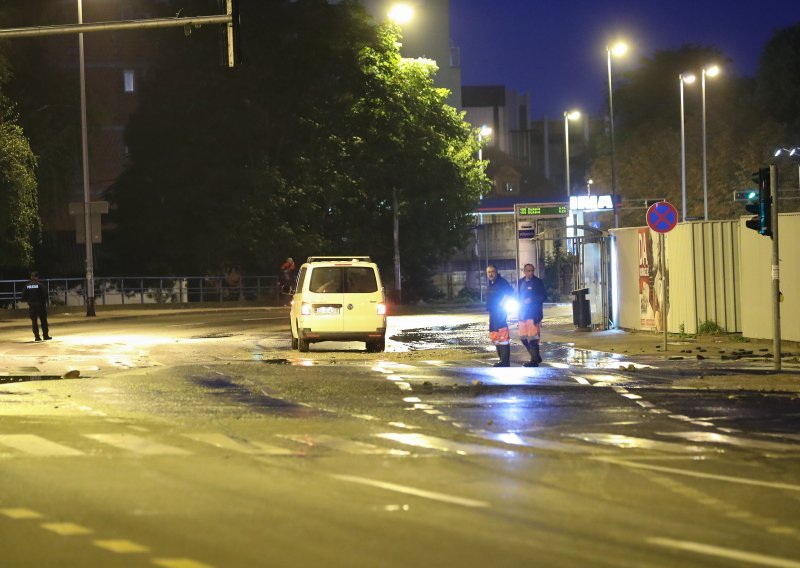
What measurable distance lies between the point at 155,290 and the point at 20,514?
49.6 metres

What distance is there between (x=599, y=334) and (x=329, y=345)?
626cm

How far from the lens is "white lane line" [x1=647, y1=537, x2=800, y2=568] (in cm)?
774

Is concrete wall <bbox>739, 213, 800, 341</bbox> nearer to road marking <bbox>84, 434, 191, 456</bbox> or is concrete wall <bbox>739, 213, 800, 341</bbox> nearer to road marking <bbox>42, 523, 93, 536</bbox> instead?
road marking <bbox>84, 434, 191, 456</bbox>

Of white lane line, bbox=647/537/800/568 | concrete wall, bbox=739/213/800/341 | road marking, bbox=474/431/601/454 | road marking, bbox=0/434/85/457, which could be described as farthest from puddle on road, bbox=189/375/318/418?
concrete wall, bbox=739/213/800/341

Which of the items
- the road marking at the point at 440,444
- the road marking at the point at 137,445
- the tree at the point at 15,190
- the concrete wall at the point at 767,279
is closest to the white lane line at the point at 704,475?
the road marking at the point at 440,444

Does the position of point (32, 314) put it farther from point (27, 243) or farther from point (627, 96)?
point (627, 96)

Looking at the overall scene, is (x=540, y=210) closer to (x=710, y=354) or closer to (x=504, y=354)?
(x=710, y=354)

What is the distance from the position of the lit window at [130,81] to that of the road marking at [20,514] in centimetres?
7895

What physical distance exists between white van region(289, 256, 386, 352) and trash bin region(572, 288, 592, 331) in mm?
7902

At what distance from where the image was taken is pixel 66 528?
28.8 feet

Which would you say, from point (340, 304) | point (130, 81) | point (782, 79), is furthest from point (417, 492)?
point (782, 79)

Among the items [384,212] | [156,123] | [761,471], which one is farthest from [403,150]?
[761,471]

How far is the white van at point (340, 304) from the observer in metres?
27.7

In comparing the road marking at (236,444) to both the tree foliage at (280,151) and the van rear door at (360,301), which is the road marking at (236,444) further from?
the tree foliage at (280,151)
